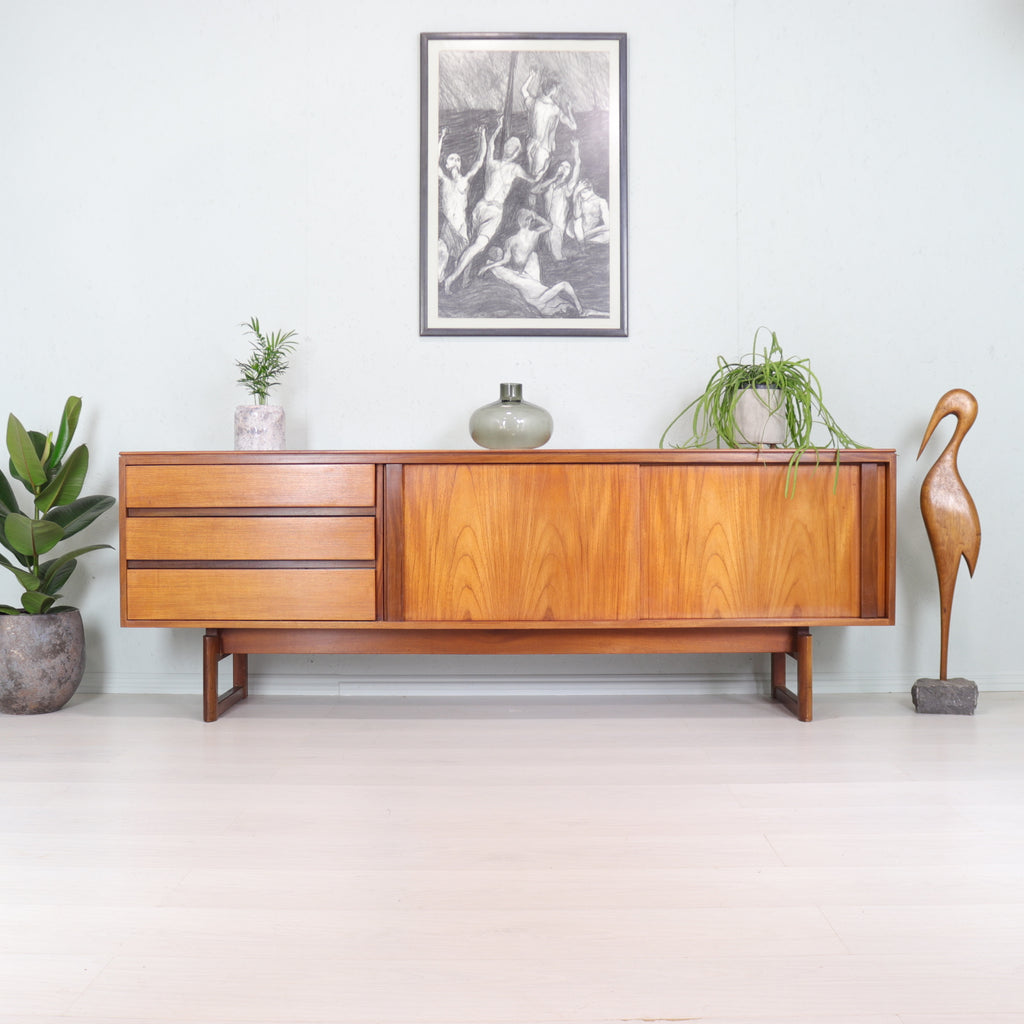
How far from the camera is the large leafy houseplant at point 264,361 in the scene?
248cm

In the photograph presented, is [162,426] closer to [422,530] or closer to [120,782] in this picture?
[422,530]

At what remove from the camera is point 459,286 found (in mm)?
2656

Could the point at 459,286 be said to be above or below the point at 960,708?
above

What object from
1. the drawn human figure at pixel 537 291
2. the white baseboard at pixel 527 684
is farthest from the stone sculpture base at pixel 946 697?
the drawn human figure at pixel 537 291

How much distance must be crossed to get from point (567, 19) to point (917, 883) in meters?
2.60

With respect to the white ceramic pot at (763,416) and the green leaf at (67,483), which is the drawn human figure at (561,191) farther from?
the green leaf at (67,483)

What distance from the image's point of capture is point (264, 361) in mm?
2514

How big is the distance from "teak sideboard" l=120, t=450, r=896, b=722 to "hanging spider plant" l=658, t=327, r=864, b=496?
0.34ft

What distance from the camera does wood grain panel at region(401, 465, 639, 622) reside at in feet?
7.29

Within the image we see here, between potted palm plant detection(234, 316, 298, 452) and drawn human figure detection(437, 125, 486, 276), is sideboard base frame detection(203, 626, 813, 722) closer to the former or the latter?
potted palm plant detection(234, 316, 298, 452)

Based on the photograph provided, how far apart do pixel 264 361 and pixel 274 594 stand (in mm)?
752

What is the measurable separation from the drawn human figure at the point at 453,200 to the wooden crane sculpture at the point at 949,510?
156cm

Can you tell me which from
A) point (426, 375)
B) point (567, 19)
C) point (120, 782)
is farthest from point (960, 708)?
point (567, 19)

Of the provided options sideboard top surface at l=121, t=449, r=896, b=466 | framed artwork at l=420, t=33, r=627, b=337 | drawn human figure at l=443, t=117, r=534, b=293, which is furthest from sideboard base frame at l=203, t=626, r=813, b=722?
drawn human figure at l=443, t=117, r=534, b=293
